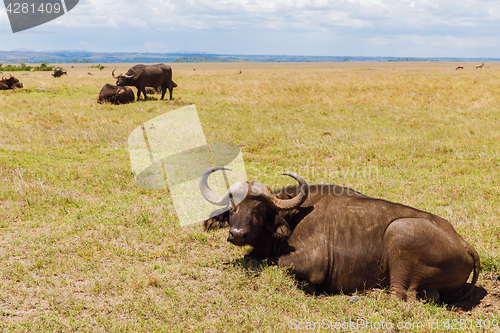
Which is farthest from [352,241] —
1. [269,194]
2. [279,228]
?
[269,194]

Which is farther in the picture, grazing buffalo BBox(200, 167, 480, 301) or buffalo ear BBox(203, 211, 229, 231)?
buffalo ear BBox(203, 211, 229, 231)

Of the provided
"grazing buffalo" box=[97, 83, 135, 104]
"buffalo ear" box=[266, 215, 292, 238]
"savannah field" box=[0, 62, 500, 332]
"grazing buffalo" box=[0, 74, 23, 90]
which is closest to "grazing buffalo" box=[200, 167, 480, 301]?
"buffalo ear" box=[266, 215, 292, 238]

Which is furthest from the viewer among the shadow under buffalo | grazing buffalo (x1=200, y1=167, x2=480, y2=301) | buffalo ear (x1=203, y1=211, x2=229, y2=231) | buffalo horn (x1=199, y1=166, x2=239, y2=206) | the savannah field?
buffalo ear (x1=203, y1=211, x2=229, y2=231)

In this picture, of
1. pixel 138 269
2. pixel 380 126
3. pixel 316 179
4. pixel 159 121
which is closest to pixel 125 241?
pixel 138 269

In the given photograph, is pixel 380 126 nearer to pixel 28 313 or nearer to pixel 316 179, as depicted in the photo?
pixel 316 179

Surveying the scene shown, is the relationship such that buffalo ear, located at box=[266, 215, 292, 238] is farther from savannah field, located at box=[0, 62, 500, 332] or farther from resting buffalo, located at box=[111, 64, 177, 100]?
resting buffalo, located at box=[111, 64, 177, 100]

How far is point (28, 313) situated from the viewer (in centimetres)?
489

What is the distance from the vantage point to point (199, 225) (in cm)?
768

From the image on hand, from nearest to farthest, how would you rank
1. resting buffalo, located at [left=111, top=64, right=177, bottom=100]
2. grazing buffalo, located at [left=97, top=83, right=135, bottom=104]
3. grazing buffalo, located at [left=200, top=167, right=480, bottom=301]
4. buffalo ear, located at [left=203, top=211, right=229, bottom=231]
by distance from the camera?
grazing buffalo, located at [left=200, top=167, right=480, bottom=301] < buffalo ear, located at [left=203, top=211, right=229, bottom=231] < grazing buffalo, located at [left=97, top=83, right=135, bottom=104] < resting buffalo, located at [left=111, top=64, right=177, bottom=100]

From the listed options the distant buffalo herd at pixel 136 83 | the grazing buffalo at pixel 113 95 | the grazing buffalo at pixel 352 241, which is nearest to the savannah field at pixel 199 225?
the grazing buffalo at pixel 352 241

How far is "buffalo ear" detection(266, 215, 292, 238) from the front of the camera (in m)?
5.67

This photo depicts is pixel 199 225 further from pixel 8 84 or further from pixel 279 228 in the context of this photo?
pixel 8 84

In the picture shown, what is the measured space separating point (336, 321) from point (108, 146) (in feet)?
35.1

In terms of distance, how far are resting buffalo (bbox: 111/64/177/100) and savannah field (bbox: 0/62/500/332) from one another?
16.9ft
